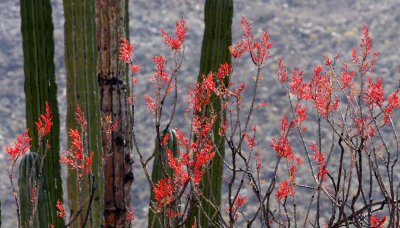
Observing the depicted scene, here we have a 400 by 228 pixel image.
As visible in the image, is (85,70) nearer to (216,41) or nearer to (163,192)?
(216,41)

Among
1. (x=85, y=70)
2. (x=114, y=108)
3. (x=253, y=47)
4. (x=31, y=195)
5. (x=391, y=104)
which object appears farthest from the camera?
(x=85, y=70)

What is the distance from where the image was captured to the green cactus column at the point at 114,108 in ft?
11.1

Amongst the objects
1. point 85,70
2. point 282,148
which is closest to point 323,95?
point 282,148

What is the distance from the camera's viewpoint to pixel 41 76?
18.0ft

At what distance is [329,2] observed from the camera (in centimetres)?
2705

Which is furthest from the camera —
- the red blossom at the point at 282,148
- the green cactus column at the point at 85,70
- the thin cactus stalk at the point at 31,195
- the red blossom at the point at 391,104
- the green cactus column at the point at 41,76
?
the green cactus column at the point at 41,76

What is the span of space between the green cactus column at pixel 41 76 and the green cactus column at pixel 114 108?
2.02 m

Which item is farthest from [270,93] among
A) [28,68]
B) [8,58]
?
[28,68]

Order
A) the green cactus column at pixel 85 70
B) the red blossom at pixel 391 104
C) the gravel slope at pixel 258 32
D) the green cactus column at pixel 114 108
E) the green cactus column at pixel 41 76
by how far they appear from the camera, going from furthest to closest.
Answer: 1. the gravel slope at pixel 258 32
2. the green cactus column at pixel 41 76
3. the green cactus column at pixel 85 70
4. the red blossom at pixel 391 104
5. the green cactus column at pixel 114 108

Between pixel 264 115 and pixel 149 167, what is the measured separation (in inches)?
140

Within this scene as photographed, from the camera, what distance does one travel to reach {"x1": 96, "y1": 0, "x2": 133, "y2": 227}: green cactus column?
3371 mm

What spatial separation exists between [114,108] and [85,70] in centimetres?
187

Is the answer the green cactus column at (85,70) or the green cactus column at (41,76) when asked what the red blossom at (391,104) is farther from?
the green cactus column at (41,76)

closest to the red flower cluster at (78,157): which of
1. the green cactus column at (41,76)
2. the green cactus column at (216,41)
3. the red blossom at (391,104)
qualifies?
the red blossom at (391,104)
